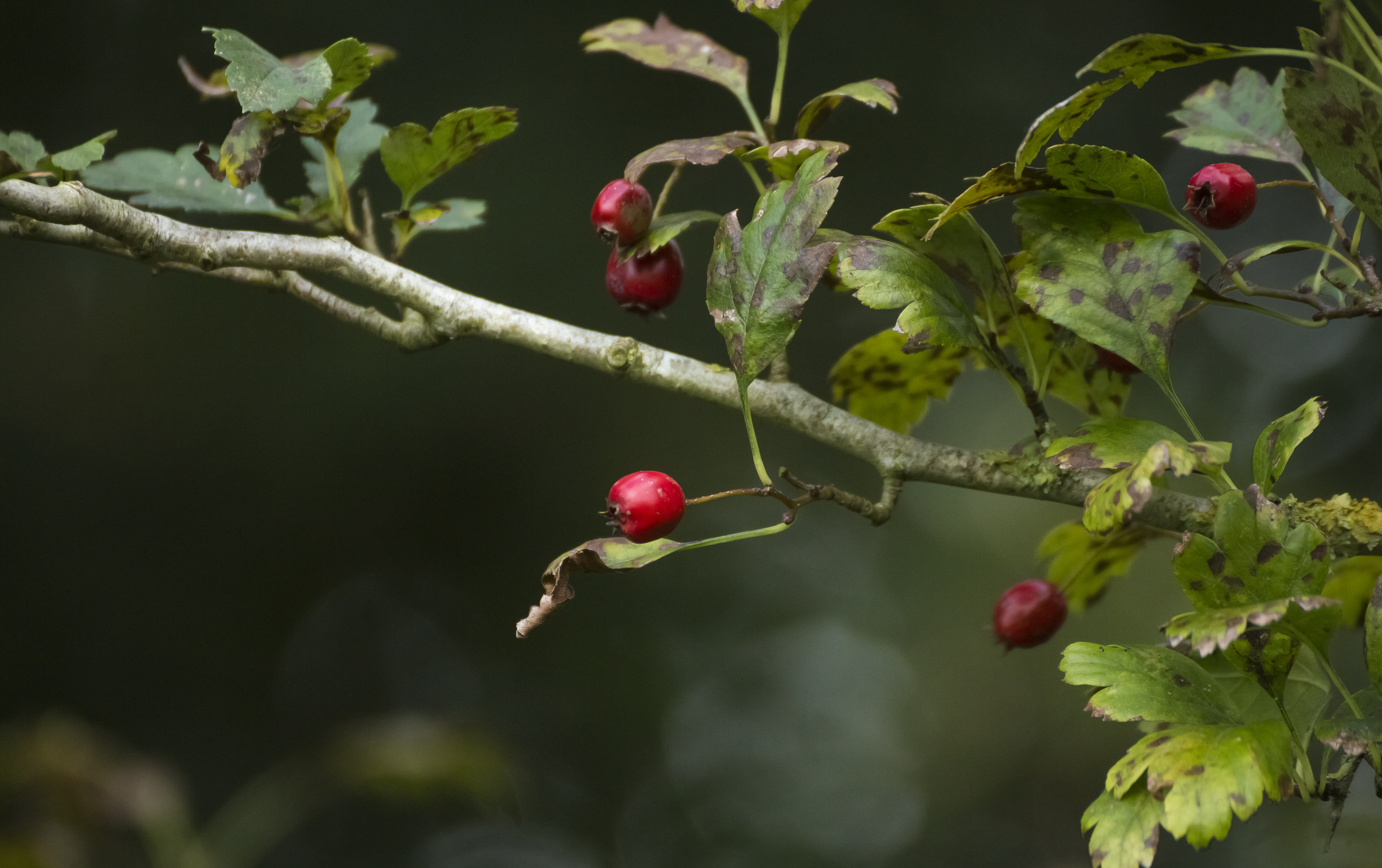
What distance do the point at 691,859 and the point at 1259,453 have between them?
267 cm

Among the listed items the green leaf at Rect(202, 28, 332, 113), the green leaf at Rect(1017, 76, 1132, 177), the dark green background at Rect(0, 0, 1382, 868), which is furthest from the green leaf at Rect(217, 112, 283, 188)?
the dark green background at Rect(0, 0, 1382, 868)

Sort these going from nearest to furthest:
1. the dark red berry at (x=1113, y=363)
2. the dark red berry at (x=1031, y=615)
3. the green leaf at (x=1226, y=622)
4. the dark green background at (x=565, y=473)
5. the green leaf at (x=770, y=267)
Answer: the green leaf at (x=1226, y=622) → the green leaf at (x=770, y=267) → the dark red berry at (x=1113, y=363) → the dark red berry at (x=1031, y=615) → the dark green background at (x=565, y=473)

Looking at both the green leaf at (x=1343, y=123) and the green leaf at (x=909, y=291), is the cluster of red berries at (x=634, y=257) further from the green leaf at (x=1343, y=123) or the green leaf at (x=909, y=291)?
the green leaf at (x=1343, y=123)

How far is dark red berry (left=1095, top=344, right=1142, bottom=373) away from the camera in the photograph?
609mm

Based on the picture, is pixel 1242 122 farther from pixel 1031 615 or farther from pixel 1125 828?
pixel 1125 828

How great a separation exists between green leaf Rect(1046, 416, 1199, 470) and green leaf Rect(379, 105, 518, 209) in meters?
0.41

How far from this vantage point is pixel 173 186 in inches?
28.5

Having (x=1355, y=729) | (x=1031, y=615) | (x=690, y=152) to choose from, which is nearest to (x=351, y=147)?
(x=690, y=152)

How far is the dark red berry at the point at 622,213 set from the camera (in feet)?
1.97

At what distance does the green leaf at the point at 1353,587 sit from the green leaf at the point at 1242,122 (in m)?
0.29

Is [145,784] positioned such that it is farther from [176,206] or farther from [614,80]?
[614,80]

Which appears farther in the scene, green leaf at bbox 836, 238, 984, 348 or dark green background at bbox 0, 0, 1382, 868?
dark green background at bbox 0, 0, 1382, 868

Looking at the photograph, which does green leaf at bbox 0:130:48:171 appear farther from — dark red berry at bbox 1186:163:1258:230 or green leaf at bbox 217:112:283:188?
dark red berry at bbox 1186:163:1258:230

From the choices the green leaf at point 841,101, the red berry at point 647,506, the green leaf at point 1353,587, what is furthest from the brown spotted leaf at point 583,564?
the green leaf at point 1353,587
